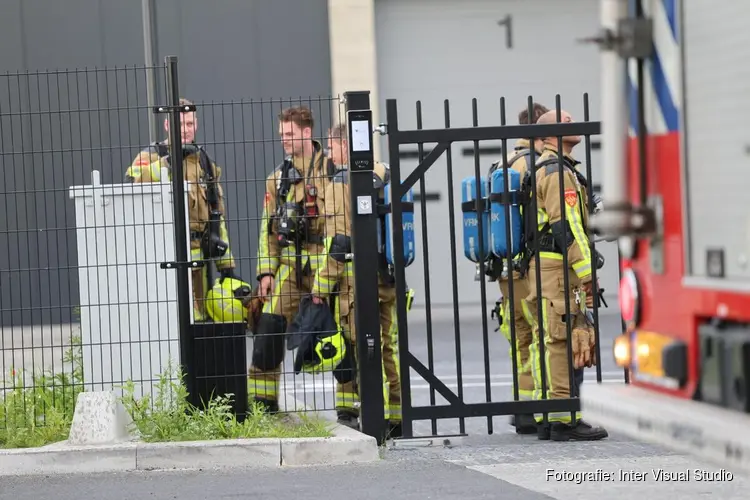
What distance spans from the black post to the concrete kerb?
23.9 inches

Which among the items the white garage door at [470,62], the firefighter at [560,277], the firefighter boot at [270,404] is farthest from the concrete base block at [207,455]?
the white garage door at [470,62]

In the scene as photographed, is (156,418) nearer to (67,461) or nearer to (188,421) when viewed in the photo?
(188,421)

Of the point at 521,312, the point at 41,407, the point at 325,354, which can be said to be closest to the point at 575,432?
the point at 521,312

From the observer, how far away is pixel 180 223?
26.1 ft

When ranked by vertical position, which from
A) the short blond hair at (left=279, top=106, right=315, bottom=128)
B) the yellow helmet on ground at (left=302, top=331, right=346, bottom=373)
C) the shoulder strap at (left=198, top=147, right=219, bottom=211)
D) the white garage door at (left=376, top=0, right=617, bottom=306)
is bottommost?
the yellow helmet on ground at (left=302, top=331, right=346, bottom=373)

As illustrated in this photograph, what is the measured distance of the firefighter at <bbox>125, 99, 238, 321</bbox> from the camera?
28.0 ft

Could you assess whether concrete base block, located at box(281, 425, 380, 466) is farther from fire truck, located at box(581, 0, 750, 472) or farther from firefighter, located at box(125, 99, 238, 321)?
fire truck, located at box(581, 0, 750, 472)

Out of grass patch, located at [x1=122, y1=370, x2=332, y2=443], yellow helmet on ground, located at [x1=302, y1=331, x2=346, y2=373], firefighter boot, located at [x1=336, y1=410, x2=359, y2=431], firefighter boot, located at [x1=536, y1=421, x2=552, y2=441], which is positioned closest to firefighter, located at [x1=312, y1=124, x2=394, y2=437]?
firefighter boot, located at [x1=336, y1=410, x2=359, y2=431]

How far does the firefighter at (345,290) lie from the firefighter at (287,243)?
0.54 feet

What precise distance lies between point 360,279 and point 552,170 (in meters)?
1.34

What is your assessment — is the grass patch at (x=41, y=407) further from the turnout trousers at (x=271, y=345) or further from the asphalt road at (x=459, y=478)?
the turnout trousers at (x=271, y=345)

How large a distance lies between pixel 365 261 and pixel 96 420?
177 cm

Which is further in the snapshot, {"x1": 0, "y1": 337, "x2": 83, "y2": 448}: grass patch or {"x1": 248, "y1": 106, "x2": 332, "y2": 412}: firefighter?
{"x1": 248, "y1": 106, "x2": 332, "y2": 412}: firefighter

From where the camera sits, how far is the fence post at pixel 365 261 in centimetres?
784
